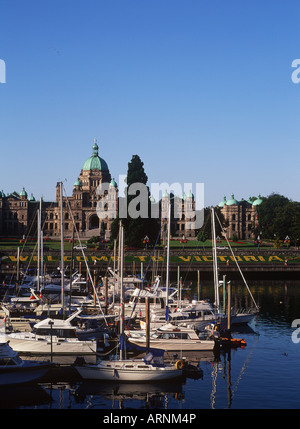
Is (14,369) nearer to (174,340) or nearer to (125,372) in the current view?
(125,372)

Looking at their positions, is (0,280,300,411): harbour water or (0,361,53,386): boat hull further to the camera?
(0,361,53,386): boat hull

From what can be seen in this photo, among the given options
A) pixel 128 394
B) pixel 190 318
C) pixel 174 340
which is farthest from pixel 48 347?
pixel 190 318

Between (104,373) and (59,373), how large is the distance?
3.51 meters

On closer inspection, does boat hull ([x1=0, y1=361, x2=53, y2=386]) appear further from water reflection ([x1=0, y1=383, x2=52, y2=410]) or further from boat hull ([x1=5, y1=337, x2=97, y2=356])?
boat hull ([x1=5, y1=337, x2=97, y2=356])

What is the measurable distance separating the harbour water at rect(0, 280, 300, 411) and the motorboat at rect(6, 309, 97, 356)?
3.10 meters

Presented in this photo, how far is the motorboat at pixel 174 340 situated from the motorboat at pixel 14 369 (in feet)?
35.1

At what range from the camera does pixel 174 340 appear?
43.6 m

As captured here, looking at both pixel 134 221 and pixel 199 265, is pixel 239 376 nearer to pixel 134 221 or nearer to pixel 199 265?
pixel 199 265

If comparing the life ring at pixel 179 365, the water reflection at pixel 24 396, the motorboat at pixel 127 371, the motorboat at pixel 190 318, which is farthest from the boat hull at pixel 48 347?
the motorboat at pixel 190 318

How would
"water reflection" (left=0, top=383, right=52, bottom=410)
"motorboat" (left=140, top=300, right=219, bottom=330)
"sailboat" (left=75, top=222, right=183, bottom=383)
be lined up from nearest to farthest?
1. "water reflection" (left=0, top=383, right=52, bottom=410)
2. "sailboat" (left=75, top=222, right=183, bottom=383)
3. "motorboat" (left=140, top=300, right=219, bottom=330)

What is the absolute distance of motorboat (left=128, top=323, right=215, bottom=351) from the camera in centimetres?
4344

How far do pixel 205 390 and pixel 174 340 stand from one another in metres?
8.73

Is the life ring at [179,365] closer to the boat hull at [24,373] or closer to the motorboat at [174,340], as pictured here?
the motorboat at [174,340]

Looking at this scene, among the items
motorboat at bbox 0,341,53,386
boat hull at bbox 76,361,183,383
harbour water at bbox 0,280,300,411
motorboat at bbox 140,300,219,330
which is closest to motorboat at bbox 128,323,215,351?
harbour water at bbox 0,280,300,411
